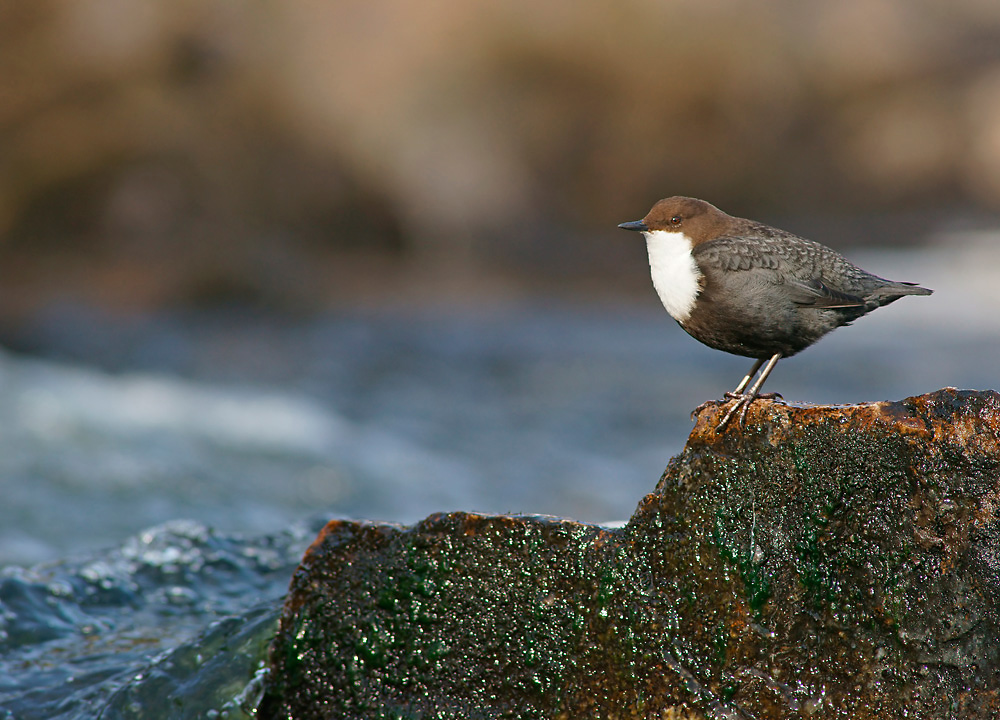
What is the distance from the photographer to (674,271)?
3.35 metres

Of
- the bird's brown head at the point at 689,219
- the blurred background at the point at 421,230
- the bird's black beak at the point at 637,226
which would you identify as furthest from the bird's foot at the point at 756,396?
the blurred background at the point at 421,230

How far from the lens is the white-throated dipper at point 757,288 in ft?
10.4

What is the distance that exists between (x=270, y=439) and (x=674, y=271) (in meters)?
5.53

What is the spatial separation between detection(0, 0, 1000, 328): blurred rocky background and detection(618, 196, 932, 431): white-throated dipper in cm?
934

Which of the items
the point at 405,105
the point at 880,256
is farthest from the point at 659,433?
the point at 880,256

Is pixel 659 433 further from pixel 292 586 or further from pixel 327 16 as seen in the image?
pixel 327 16

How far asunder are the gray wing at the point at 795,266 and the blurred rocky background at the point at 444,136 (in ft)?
31.0

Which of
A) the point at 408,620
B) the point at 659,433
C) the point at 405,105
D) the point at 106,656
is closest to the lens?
the point at 408,620

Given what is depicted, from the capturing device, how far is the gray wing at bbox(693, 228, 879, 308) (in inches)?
128

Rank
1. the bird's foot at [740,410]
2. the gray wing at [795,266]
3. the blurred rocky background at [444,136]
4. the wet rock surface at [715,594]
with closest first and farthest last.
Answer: the wet rock surface at [715,594] < the bird's foot at [740,410] < the gray wing at [795,266] < the blurred rocky background at [444,136]

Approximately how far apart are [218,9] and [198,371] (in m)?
6.08

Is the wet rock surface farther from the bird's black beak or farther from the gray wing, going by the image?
the bird's black beak

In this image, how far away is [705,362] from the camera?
10.5m

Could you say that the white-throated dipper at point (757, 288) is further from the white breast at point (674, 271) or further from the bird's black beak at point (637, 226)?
the bird's black beak at point (637, 226)
